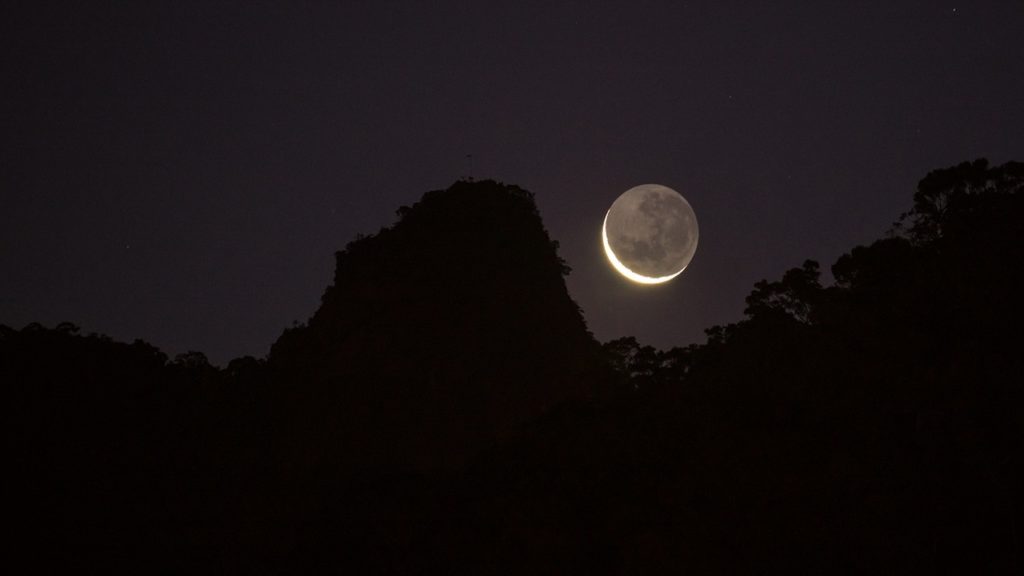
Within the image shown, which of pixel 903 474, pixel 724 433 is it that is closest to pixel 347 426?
pixel 724 433

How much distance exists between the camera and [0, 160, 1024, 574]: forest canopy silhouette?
2512 centimetres

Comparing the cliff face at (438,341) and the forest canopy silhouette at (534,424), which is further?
the cliff face at (438,341)

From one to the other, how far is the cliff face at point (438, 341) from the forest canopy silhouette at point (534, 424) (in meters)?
0.18

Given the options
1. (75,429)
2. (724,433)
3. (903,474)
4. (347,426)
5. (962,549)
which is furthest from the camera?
(347,426)

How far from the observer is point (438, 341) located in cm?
6106

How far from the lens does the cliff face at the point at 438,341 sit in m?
57.6

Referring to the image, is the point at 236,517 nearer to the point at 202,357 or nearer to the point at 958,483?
the point at 202,357

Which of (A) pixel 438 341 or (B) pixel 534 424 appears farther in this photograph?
(A) pixel 438 341

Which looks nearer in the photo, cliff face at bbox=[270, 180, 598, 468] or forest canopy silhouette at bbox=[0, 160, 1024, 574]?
forest canopy silhouette at bbox=[0, 160, 1024, 574]

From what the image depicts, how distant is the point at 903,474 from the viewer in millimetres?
25250

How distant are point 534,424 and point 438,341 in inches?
1049

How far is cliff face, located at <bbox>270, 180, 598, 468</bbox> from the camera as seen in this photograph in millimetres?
57625

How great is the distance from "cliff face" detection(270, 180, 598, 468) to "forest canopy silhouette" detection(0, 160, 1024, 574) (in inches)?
7.2

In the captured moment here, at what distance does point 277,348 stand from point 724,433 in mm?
46307
